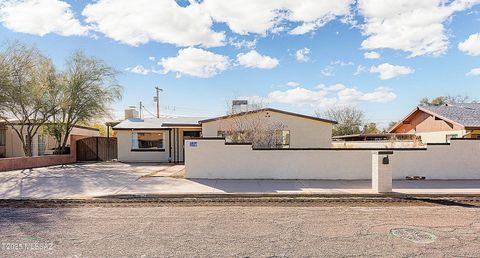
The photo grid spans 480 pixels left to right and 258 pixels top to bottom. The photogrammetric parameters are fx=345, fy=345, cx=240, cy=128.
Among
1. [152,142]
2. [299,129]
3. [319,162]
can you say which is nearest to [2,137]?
[152,142]

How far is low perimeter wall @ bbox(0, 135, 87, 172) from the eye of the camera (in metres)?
17.9

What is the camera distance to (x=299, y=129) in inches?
781

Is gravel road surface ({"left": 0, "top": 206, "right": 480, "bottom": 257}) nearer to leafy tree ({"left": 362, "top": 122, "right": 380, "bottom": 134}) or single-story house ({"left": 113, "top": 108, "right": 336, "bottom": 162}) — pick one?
single-story house ({"left": 113, "top": 108, "right": 336, "bottom": 162})

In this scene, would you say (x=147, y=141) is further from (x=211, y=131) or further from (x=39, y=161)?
(x=39, y=161)

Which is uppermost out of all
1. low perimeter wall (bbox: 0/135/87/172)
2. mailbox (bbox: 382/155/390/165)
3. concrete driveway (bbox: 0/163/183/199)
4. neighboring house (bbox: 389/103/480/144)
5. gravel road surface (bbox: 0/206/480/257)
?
neighboring house (bbox: 389/103/480/144)

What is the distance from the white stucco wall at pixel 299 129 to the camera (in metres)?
19.7

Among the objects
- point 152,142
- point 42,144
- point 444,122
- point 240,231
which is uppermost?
point 444,122

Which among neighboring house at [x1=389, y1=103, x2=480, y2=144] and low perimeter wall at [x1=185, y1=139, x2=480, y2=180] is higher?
neighboring house at [x1=389, y1=103, x2=480, y2=144]

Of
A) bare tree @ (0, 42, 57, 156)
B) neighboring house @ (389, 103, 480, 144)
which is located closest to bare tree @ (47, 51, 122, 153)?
bare tree @ (0, 42, 57, 156)

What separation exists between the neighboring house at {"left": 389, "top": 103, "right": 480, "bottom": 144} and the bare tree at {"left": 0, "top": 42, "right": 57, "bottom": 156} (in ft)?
79.1

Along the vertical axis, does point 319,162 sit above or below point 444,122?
below

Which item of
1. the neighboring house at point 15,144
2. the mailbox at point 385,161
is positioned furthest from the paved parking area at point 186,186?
the neighboring house at point 15,144

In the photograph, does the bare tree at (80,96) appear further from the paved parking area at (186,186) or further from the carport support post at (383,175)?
the carport support post at (383,175)

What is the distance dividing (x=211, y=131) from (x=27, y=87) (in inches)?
404
